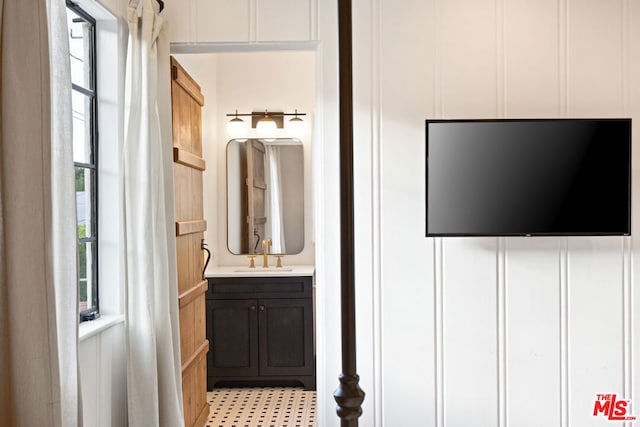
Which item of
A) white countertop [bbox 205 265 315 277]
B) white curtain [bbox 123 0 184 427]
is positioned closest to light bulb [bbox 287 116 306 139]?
white countertop [bbox 205 265 315 277]

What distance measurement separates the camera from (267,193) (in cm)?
531

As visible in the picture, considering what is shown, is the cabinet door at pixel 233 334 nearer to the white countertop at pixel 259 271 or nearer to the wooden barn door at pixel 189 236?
the white countertop at pixel 259 271

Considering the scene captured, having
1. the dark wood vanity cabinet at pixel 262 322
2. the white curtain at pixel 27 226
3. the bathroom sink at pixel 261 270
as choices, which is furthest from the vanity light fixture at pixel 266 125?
the white curtain at pixel 27 226

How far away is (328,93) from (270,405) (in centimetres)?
234

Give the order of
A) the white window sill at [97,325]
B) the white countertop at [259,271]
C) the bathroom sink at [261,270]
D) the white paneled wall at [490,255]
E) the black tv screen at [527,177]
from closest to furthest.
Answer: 1. the white window sill at [97,325]
2. the black tv screen at [527,177]
3. the white paneled wall at [490,255]
4. the white countertop at [259,271]
5. the bathroom sink at [261,270]

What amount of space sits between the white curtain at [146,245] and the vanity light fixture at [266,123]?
2.27 m

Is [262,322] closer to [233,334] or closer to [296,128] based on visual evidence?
[233,334]

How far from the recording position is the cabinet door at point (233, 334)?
15.5 ft

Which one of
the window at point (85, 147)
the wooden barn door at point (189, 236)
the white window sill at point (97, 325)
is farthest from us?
the wooden barn door at point (189, 236)

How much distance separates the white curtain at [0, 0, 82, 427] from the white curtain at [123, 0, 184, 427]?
2.56 feet

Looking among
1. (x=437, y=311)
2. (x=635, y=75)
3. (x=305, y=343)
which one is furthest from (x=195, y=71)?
(x=635, y=75)

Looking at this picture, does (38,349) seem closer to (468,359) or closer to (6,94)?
(6,94)

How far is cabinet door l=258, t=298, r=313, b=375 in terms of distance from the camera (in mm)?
4703

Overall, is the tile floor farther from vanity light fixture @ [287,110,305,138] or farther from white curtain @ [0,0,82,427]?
white curtain @ [0,0,82,427]
